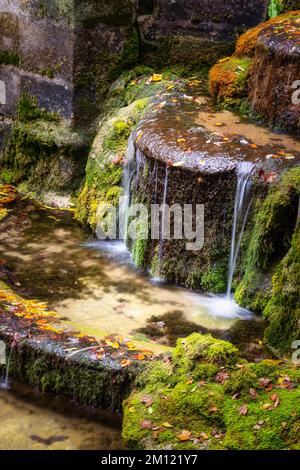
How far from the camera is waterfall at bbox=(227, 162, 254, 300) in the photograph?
803 cm

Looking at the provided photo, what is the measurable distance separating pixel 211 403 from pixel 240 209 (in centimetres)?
271

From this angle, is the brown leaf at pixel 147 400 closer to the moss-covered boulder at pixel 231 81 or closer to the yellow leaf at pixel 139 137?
the yellow leaf at pixel 139 137

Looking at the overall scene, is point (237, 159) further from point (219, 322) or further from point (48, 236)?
point (48, 236)

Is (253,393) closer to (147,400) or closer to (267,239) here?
(147,400)

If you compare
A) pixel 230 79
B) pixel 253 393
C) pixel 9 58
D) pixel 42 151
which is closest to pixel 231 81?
pixel 230 79

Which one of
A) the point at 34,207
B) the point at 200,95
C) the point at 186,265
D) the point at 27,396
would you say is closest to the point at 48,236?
the point at 34,207

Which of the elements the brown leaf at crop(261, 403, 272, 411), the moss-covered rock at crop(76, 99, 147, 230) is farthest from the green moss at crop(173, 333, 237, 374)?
the moss-covered rock at crop(76, 99, 147, 230)

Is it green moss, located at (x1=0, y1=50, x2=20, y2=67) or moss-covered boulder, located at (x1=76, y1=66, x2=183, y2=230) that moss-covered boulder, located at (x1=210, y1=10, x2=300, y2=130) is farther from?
green moss, located at (x1=0, y1=50, x2=20, y2=67)

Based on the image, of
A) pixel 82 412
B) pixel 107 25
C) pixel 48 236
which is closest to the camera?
pixel 82 412

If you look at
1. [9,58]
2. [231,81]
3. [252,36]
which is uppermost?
[252,36]

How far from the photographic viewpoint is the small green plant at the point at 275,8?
10.2m

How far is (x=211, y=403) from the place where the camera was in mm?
5898

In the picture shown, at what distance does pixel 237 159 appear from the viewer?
8.14 metres

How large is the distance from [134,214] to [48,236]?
112cm
